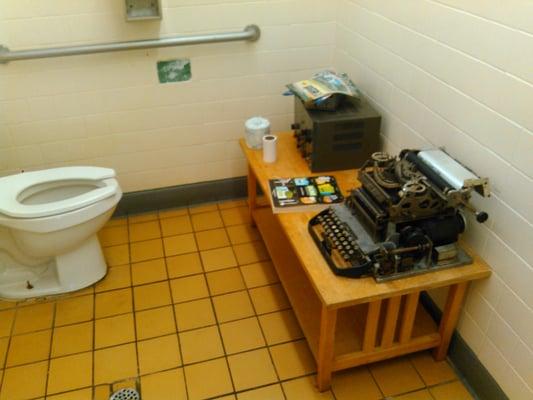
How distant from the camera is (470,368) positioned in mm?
1708

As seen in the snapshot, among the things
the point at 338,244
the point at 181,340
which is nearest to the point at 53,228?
the point at 181,340

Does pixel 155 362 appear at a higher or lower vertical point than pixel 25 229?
lower

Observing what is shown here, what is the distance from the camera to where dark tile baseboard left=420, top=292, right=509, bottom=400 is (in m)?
1.61

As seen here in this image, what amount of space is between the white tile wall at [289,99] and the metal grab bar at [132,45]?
1.7 inches

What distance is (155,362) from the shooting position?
1815 mm

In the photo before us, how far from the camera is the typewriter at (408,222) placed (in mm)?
1458

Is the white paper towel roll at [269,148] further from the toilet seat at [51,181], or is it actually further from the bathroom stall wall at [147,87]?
the toilet seat at [51,181]

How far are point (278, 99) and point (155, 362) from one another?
1.44 meters

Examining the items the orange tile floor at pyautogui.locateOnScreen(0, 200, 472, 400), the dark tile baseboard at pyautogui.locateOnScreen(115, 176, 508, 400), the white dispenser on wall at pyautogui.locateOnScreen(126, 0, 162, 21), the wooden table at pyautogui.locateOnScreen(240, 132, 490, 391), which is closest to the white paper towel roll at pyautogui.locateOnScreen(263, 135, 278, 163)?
the wooden table at pyautogui.locateOnScreen(240, 132, 490, 391)

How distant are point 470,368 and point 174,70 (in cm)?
180

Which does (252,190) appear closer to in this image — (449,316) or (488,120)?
(449,316)

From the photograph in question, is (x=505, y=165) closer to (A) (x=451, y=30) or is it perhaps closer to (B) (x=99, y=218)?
(A) (x=451, y=30)

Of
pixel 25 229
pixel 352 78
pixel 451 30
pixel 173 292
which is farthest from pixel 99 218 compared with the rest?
pixel 451 30

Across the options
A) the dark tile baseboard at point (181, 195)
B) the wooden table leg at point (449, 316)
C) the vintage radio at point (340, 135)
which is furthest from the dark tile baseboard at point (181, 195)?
the wooden table leg at point (449, 316)
